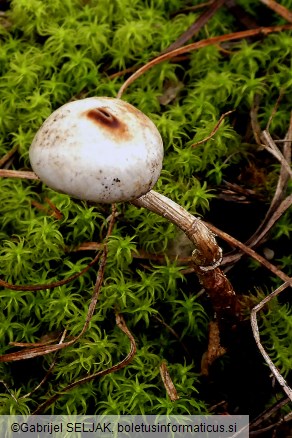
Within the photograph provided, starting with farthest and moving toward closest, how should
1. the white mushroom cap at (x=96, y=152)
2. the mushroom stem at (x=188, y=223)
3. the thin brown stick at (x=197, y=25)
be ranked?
the thin brown stick at (x=197, y=25) < the mushroom stem at (x=188, y=223) < the white mushroom cap at (x=96, y=152)

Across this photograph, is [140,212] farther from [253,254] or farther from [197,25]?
[197,25]

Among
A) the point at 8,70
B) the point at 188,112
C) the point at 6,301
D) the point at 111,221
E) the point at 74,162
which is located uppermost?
the point at 74,162

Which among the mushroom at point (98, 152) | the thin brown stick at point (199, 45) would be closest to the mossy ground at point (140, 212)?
the thin brown stick at point (199, 45)

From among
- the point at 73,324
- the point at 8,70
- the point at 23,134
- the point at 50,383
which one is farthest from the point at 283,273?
the point at 8,70

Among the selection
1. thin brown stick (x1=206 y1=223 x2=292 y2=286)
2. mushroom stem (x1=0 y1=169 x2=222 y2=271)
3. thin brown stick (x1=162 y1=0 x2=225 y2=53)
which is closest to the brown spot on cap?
mushroom stem (x1=0 y1=169 x2=222 y2=271)

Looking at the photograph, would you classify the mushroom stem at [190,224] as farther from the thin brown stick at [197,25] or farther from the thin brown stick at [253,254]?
the thin brown stick at [197,25]

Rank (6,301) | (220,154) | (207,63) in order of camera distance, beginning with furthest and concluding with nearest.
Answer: (207,63) → (220,154) → (6,301)

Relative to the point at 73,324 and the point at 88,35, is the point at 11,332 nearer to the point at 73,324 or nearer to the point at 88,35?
the point at 73,324

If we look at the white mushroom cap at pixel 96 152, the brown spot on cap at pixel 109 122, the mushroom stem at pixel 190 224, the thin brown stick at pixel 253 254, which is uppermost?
the brown spot on cap at pixel 109 122
